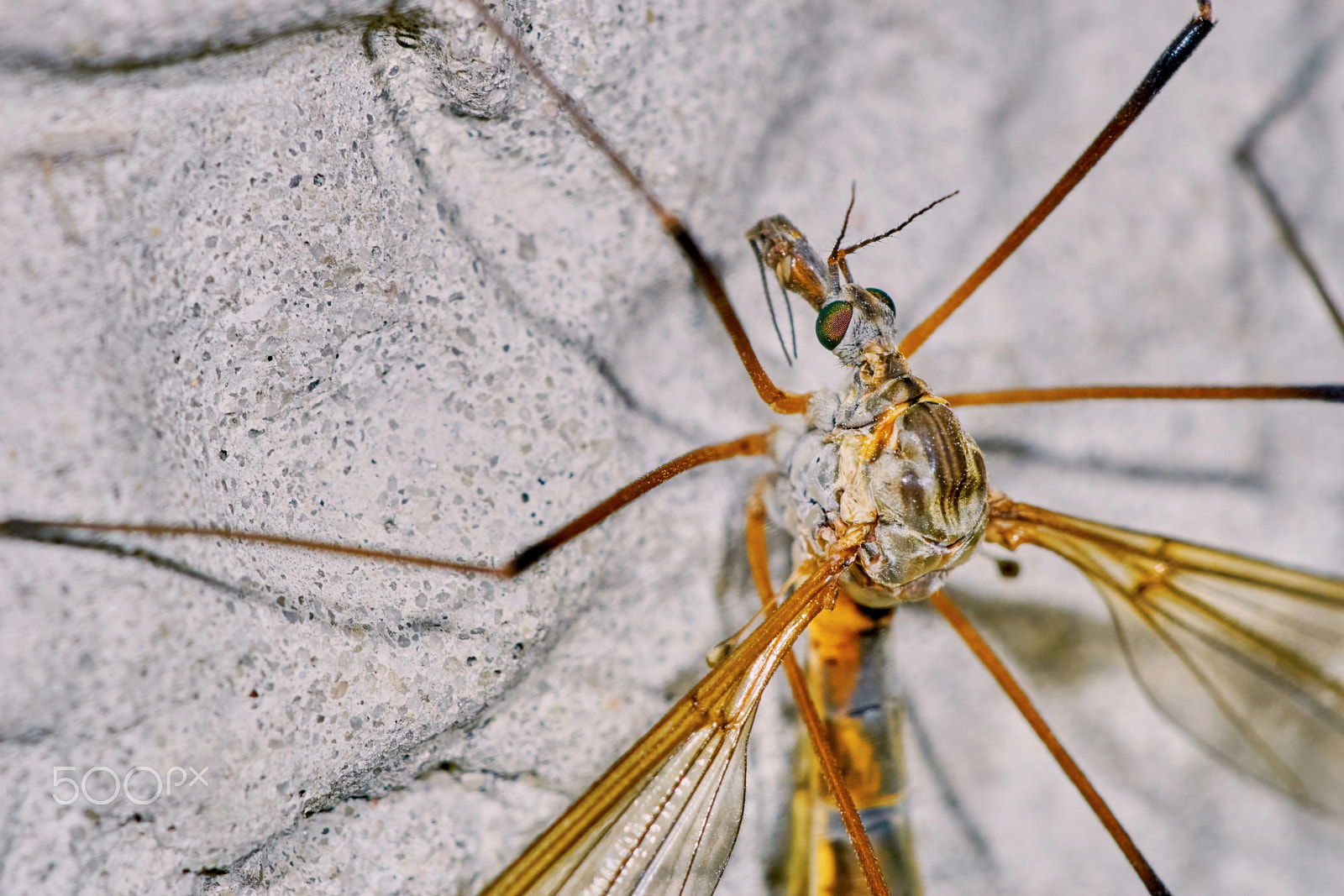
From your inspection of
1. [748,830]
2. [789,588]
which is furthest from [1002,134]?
[748,830]

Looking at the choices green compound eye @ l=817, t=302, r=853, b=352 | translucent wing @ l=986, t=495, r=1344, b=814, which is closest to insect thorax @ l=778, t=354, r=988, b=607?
green compound eye @ l=817, t=302, r=853, b=352

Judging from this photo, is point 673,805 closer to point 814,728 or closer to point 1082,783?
point 814,728

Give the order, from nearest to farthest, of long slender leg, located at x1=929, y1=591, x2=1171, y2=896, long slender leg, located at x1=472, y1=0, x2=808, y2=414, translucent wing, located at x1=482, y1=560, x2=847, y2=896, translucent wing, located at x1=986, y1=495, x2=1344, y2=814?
translucent wing, located at x1=482, y1=560, x2=847, y2=896
long slender leg, located at x1=472, y1=0, x2=808, y2=414
long slender leg, located at x1=929, y1=591, x2=1171, y2=896
translucent wing, located at x1=986, y1=495, x2=1344, y2=814

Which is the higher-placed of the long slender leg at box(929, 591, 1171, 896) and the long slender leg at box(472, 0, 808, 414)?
the long slender leg at box(472, 0, 808, 414)

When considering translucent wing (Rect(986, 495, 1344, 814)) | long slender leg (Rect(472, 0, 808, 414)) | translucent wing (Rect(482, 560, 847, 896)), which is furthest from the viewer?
translucent wing (Rect(986, 495, 1344, 814))

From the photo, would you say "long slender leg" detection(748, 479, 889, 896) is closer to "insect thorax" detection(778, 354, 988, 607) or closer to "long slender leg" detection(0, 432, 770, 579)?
"insect thorax" detection(778, 354, 988, 607)

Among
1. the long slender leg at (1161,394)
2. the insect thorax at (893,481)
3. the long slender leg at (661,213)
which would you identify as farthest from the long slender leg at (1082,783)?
the long slender leg at (661,213)

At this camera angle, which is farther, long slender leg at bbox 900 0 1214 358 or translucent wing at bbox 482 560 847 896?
long slender leg at bbox 900 0 1214 358
